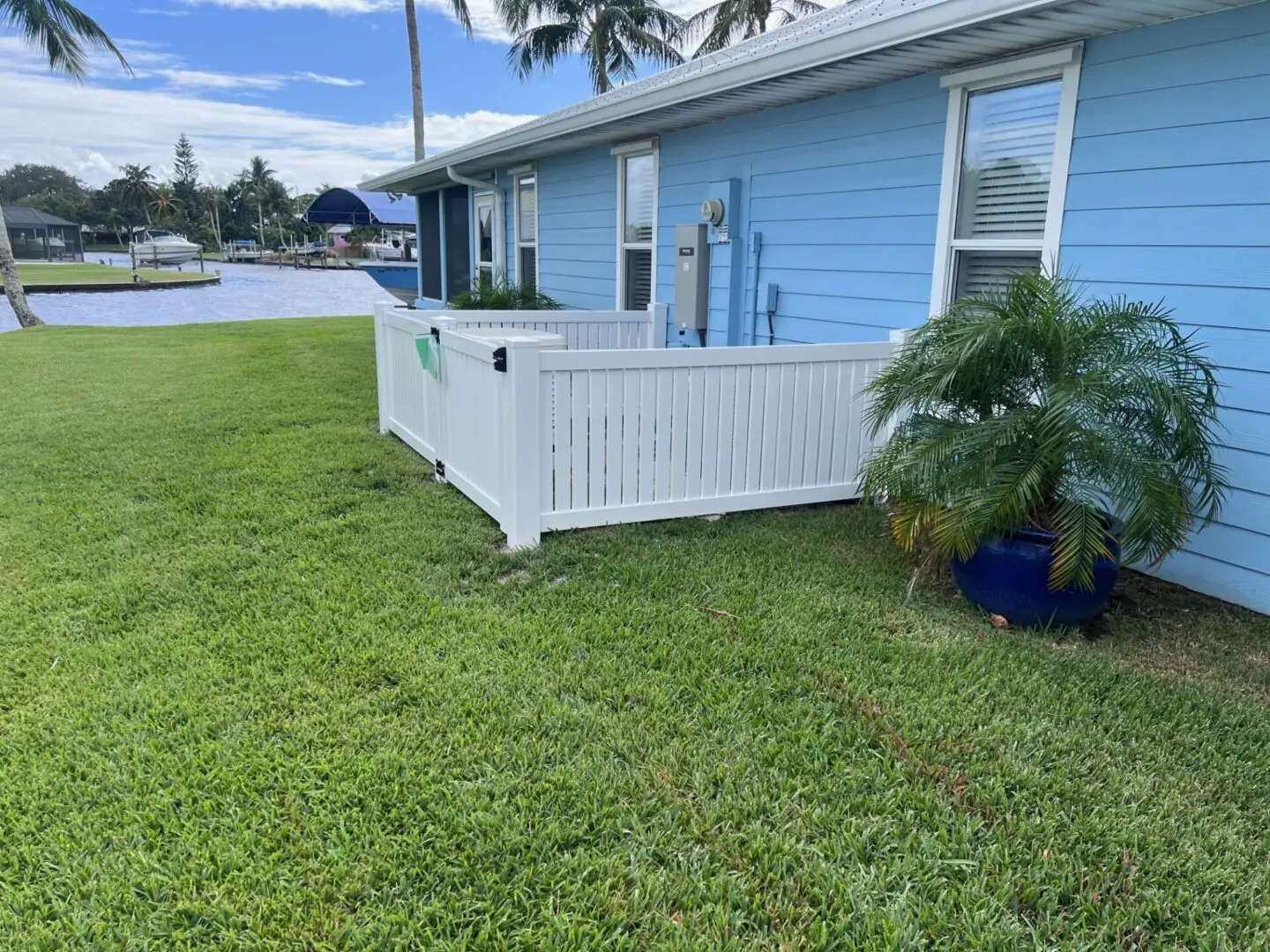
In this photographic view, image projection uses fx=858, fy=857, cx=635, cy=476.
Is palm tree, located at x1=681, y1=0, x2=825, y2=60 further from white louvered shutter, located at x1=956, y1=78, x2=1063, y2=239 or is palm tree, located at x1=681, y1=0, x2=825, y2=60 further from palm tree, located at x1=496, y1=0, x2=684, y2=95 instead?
white louvered shutter, located at x1=956, y1=78, x2=1063, y2=239

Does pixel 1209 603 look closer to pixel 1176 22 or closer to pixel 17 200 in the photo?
pixel 1176 22

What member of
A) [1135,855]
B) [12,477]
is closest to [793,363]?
[1135,855]

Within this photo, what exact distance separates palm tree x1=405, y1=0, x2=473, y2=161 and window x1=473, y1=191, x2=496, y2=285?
8925 millimetres

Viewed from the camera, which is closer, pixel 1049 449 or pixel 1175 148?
pixel 1049 449

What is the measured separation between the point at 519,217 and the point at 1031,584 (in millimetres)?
7906

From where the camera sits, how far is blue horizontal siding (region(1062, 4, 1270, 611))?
121 inches

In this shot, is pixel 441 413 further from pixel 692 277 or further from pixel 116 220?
pixel 116 220

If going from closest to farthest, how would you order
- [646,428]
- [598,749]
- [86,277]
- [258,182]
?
[598,749], [646,428], [86,277], [258,182]

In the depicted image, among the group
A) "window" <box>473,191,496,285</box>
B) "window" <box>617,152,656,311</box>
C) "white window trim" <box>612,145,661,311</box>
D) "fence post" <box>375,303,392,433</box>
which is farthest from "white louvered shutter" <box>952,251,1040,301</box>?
"window" <box>473,191,496,285</box>

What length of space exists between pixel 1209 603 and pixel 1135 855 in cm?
186

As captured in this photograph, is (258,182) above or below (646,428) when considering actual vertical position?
above

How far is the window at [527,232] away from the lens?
916 centimetres

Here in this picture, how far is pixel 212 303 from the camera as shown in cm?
2167

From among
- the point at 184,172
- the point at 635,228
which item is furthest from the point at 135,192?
the point at 635,228
